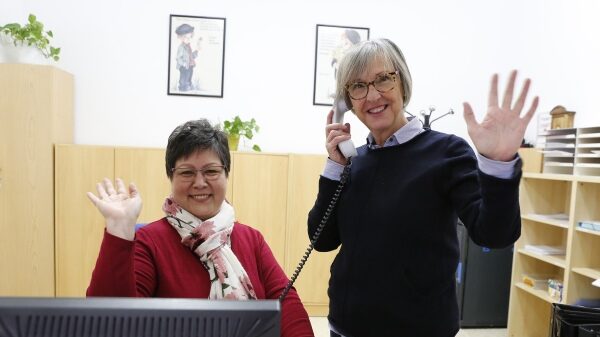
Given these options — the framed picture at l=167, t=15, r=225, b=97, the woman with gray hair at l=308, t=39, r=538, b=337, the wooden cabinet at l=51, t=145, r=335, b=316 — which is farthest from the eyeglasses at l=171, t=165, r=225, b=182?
the framed picture at l=167, t=15, r=225, b=97

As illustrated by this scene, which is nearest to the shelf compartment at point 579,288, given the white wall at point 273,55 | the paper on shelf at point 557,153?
the paper on shelf at point 557,153

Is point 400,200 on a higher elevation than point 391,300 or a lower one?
higher

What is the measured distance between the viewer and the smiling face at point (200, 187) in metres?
1.12

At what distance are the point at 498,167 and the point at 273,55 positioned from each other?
3.23 m

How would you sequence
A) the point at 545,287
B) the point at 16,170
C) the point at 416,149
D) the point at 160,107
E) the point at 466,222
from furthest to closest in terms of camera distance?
the point at 160,107 < the point at 16,170 < the point at 545,287 < the point at 416,149 < the point at 466,222

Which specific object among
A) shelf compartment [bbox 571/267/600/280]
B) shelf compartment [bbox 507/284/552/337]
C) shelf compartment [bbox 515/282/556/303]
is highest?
shelf compartment [bbox 571/267/600/280]

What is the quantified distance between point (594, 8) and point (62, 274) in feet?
14.6

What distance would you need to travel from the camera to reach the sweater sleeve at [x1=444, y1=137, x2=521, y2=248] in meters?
0.84

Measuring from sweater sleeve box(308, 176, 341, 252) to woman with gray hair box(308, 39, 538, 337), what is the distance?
0.13 ft

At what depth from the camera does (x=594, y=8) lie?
3000mm

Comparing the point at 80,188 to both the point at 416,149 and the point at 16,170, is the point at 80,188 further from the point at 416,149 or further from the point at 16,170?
the point at 416,149

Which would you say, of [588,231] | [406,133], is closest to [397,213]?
[406,133]

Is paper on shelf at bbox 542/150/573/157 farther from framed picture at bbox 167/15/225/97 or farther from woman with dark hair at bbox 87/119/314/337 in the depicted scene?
framed picture at bbox 167/15/225/97

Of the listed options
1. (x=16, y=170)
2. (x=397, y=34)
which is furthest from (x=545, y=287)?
(x=16, y=170)
